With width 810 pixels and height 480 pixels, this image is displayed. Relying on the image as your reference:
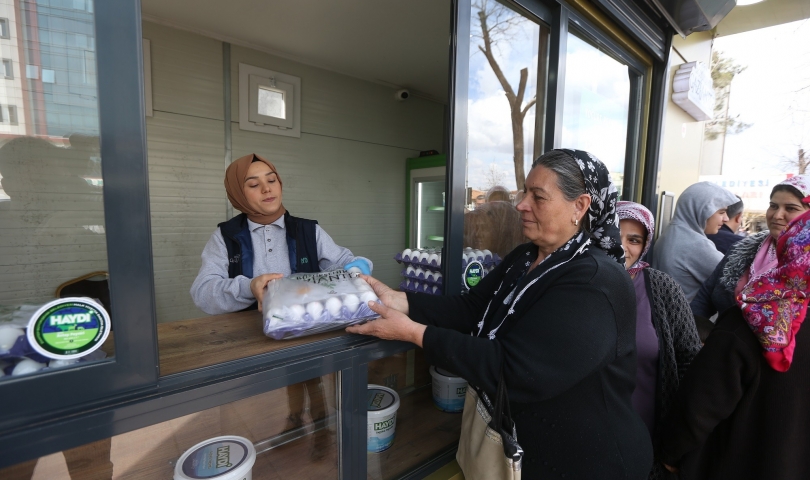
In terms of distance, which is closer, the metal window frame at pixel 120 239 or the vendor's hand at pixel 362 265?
the metal window frame at pixel 120 239

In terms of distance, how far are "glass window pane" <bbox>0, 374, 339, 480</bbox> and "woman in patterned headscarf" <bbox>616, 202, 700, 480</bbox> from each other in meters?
1.31

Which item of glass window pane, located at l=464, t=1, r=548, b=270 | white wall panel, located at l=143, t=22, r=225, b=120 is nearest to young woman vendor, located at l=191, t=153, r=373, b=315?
glass window pane, located at l=464, t=1, r=548, b=270

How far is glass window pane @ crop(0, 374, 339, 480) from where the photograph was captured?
0.79 meters

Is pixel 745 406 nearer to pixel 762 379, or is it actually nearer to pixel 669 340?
pixel 762 379

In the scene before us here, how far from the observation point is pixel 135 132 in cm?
72

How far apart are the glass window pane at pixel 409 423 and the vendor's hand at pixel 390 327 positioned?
0.21 meters

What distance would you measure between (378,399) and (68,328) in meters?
1.02

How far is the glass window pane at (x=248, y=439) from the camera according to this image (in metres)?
0.79

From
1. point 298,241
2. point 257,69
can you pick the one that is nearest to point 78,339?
point 298,241

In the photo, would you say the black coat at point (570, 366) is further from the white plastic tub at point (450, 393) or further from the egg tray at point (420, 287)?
the egg tray at point (420, 287)

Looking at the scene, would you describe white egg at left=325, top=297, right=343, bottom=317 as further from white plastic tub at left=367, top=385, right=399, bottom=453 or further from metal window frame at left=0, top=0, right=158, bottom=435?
white plastic tub at left=367, top=385, right=399, bottom=453

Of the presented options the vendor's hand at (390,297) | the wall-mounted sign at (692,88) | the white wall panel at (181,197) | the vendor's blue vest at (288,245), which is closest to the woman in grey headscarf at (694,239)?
the wall-mounted sign at (692,88)

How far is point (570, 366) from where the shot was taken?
36.9 inches

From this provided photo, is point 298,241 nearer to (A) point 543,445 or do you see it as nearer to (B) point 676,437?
(A) point 543,445
